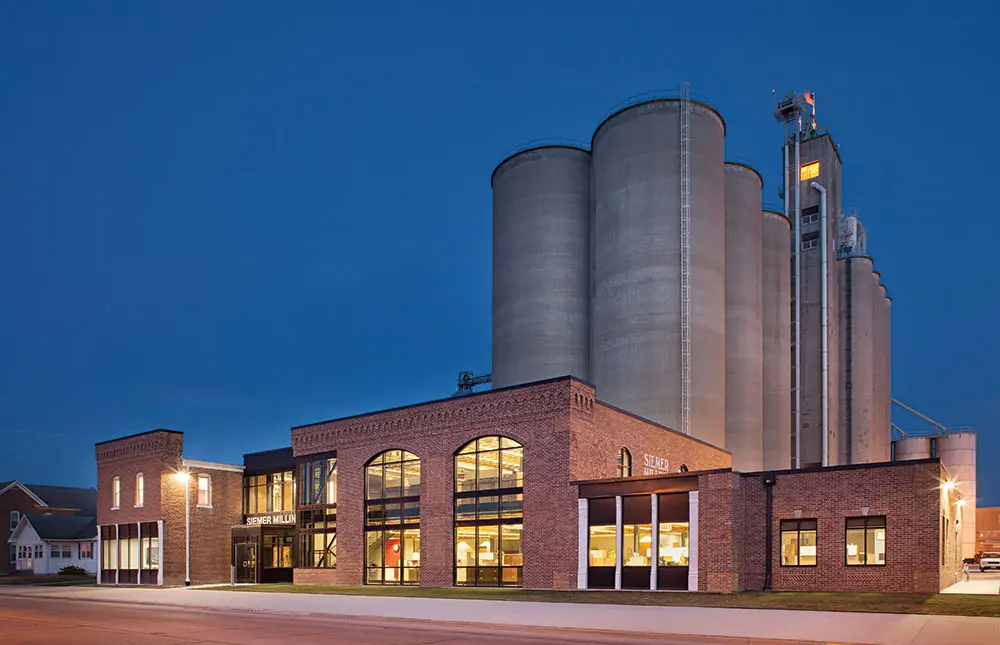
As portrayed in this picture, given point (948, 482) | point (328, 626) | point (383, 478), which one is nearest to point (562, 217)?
point (383, 478)

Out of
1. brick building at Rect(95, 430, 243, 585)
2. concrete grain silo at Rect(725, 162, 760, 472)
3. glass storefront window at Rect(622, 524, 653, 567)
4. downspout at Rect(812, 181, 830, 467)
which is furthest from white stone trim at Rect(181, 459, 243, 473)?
downspout at Rect(812, 181, 830, 467)

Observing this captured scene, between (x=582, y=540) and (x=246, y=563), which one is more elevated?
(x=582, y=540)

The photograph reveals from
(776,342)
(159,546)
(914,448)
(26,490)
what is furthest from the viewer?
(26,490)

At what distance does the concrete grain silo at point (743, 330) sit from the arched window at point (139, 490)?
39.4 m

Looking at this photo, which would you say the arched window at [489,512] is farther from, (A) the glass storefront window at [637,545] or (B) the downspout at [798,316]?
(B) the downspout at [798,316]

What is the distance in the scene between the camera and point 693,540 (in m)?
33.3

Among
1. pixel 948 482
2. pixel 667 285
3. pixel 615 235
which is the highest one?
pixel 615 235

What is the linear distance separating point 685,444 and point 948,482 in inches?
567

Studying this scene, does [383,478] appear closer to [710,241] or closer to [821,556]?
[821,556]

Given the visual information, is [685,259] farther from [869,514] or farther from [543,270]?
[869,514]

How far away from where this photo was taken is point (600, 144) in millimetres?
57594

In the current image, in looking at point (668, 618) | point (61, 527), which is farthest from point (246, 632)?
point (61, 527)

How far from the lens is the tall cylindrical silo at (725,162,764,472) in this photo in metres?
58.9

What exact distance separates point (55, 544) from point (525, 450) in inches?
2415
